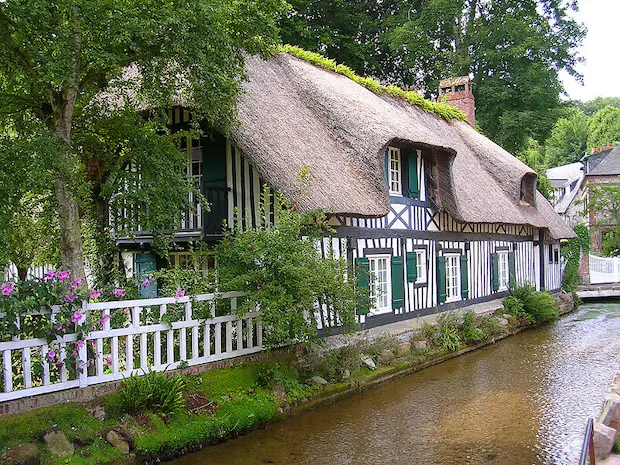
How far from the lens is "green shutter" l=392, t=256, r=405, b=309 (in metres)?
12.9

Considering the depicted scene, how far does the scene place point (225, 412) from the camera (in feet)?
23.9

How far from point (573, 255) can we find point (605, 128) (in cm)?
3238

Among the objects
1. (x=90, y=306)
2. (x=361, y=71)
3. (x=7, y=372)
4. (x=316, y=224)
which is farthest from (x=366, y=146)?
(x=361, y=71)

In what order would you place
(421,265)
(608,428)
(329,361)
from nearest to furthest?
(608,428), (329,361), (421,265)

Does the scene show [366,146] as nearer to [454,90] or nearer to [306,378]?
[306,378]

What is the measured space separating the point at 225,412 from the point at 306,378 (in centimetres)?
182

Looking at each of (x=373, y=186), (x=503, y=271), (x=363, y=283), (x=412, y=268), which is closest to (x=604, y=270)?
(x=503, y=271)

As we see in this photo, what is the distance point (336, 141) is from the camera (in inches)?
478

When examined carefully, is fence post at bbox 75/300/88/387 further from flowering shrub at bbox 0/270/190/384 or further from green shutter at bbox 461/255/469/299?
green shutter at bbox 461/255/469/299

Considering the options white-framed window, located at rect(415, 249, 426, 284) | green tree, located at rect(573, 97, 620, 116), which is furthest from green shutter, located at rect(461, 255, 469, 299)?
green tree, located at rect(573, 97, 620, 116)

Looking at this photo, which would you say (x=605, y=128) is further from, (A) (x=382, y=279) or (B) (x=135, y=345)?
(B) (x=135, y=345)

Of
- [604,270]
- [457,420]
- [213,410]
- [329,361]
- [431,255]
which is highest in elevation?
[431,255]

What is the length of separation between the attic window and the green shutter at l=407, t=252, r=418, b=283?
670 cm

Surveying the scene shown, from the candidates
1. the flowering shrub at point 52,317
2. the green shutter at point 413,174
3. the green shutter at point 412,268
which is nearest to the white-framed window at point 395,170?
the green shutter at point 413,174
